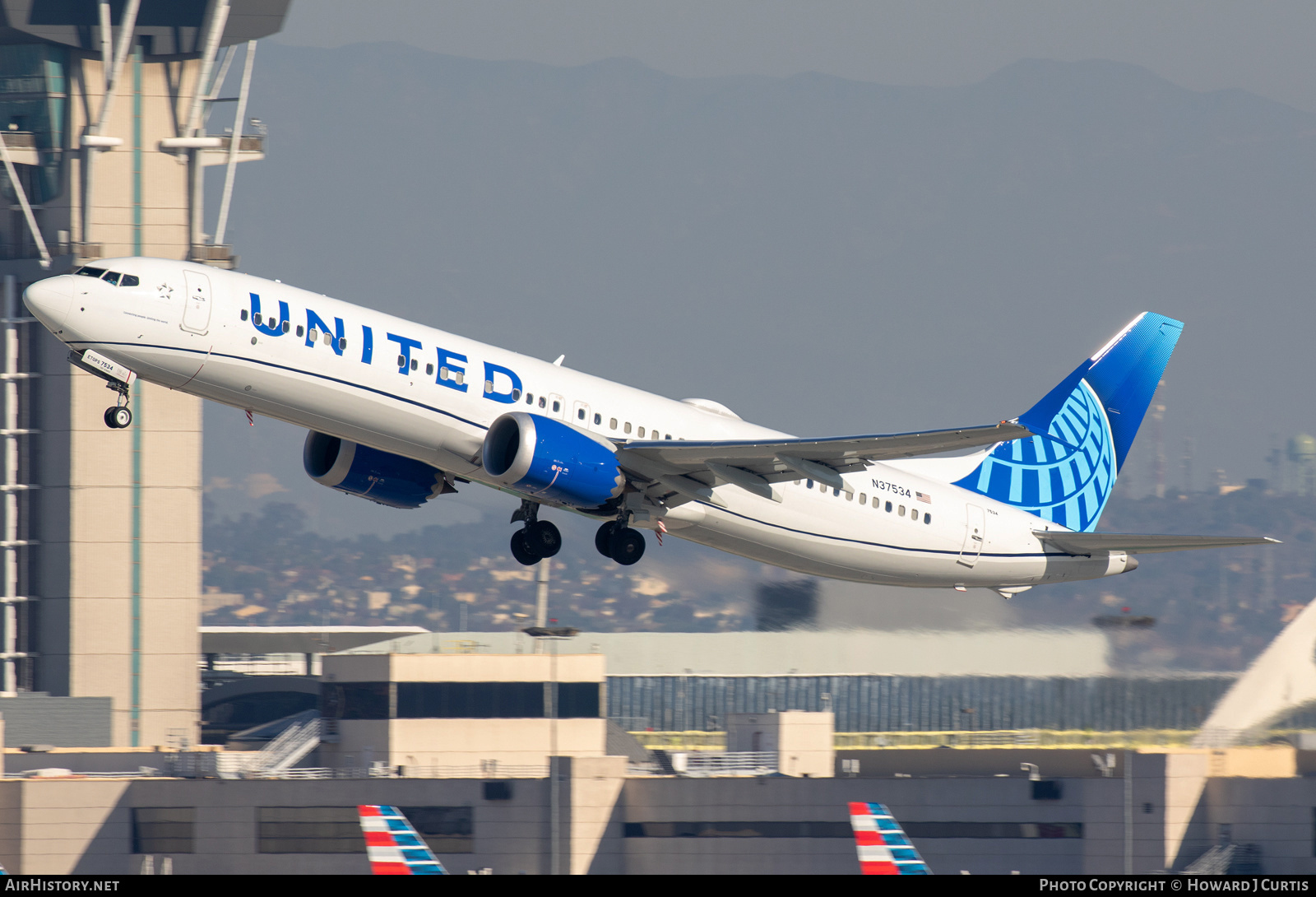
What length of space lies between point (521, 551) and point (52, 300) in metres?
11.5

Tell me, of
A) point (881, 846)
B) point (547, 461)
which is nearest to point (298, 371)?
point (547, 461)

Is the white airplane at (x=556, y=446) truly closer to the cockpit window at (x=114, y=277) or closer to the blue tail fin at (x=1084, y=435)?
the cockpit window at (x=114, y=277)

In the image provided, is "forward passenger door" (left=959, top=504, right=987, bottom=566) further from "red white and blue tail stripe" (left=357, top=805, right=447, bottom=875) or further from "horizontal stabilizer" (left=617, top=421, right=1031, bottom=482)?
"red white and blue tail stripe" (left=357, top=805, right=447, bottom=875)

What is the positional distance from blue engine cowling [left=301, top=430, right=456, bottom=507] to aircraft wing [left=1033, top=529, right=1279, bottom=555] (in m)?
14.8

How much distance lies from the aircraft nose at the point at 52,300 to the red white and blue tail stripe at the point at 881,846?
88.9ft

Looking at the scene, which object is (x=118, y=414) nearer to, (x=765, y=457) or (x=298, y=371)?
(x=298, y=371)

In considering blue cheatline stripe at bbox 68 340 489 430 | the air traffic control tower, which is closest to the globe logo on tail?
Result: blue cheatline stripe at bbox 68 340 489 430

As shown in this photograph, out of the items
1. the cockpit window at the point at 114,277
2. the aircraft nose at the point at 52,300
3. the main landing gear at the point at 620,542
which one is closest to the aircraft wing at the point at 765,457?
the main landing gear at the point at 620,542

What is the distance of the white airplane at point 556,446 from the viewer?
32219 millimetres

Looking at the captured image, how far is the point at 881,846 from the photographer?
4872 cm

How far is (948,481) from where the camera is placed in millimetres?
42781
